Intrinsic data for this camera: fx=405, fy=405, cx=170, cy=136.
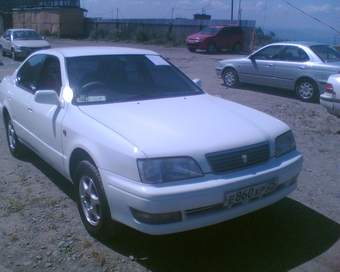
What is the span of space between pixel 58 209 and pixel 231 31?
23588 mm

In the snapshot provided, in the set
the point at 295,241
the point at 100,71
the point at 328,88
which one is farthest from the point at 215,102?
the point at 328,88

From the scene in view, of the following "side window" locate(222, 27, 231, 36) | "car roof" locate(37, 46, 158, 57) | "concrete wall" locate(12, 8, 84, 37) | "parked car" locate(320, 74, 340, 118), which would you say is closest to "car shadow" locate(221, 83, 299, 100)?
"parked car" locate(320, 74, 340, 118)

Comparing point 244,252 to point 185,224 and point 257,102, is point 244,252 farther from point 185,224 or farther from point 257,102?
point 257,102

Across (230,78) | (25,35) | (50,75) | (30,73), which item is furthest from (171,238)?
(25,35)

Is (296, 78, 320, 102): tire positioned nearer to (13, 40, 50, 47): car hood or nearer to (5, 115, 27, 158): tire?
(5, 115, 27, 158): tire

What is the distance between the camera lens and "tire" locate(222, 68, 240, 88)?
12391 millimetres

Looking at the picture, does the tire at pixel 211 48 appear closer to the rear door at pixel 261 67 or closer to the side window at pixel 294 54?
the rear door at pixel 261 67

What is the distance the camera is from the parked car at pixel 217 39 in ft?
82.2

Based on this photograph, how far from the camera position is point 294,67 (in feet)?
34.3

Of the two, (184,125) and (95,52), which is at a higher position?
(95,52)

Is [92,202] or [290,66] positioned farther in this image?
[290,66]

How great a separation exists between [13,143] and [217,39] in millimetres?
21106

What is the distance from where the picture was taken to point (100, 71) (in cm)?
441

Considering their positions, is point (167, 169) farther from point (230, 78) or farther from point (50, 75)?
point (230, 78)
